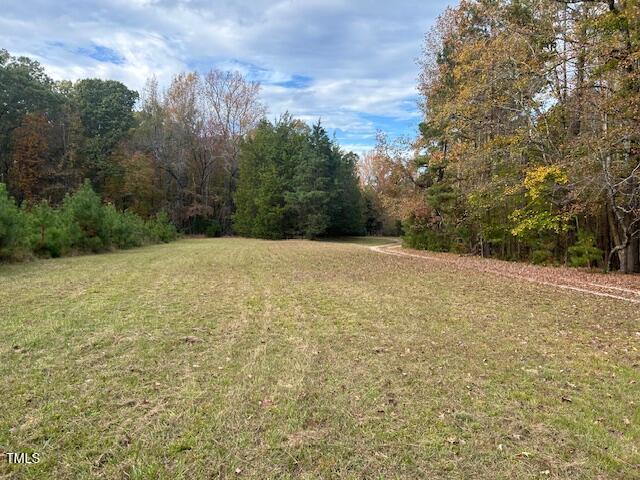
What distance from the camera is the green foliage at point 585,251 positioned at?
1112cm

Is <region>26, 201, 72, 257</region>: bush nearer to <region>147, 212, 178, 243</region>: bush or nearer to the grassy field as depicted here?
the grassy field

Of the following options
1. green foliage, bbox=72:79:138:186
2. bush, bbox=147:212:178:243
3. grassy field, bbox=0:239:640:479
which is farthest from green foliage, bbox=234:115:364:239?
grassy field, bbox=0:239:640:479

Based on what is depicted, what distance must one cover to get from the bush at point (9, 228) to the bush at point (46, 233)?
1272 millimetres

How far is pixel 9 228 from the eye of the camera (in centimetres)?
1006

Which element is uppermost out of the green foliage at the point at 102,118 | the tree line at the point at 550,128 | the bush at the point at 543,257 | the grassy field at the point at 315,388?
the green foliage at the point at 102,118

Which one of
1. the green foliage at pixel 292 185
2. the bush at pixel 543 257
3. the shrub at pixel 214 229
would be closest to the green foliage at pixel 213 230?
the shrub at pixel 214 229

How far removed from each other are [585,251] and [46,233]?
52.6 feet

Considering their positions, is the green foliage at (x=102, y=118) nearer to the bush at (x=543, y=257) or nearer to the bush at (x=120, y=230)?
the bush at (x=120, y=230)

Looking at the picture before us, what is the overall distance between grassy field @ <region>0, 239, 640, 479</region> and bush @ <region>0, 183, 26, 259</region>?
4639 mm

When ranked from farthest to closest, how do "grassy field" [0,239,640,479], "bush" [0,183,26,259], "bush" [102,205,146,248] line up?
1. "bush" [102,205,146,248]
2. "bush" [0,183,26,259]
3. "grassy field" [0,239,640,479]

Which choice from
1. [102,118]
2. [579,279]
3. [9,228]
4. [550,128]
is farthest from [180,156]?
[579,279]

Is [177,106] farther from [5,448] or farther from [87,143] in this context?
[5,448]

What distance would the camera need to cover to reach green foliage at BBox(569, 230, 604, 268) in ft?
36.5

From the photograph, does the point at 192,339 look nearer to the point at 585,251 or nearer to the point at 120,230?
the point at 585,251
